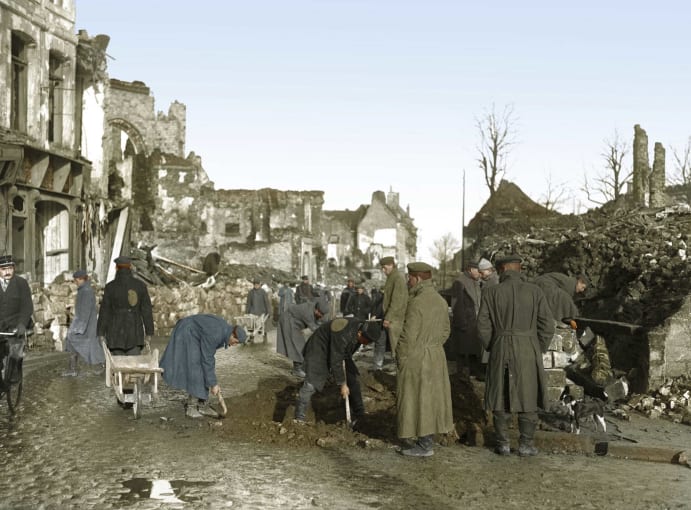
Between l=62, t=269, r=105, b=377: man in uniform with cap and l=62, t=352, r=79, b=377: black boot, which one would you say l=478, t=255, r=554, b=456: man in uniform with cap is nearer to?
l=62, t=269, r=105, b=377: man in uniform with cap

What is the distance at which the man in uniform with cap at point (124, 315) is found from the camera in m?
11.6

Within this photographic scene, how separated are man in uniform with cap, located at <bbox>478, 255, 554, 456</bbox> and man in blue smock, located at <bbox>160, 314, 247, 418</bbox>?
322cm

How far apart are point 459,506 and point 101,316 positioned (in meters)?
6.93

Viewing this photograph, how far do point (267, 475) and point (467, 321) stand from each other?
587cm

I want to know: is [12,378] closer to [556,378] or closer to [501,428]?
[501,428]

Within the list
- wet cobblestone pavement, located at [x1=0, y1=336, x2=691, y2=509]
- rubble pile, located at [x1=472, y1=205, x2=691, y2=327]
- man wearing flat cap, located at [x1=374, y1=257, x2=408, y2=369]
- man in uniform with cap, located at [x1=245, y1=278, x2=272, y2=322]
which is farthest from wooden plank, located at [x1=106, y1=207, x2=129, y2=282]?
wet cobblestone pavement, located at [x1=0, y1=336, x2=691, y2=509]

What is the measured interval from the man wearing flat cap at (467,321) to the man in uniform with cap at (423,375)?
4160 mm

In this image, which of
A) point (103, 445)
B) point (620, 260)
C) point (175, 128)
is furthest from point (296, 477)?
point (175, 128)

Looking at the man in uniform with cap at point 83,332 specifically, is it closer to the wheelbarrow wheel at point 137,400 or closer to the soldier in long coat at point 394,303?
the wheelbarrow wheel at point 137,400

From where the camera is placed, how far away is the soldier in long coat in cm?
942

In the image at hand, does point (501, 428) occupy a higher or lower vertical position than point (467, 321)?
lower

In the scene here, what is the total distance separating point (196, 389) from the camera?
10.1 metres

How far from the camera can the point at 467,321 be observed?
12484 mm

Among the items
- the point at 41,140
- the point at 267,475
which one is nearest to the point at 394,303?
the point at 267,475
